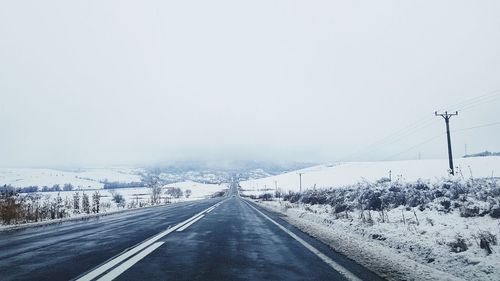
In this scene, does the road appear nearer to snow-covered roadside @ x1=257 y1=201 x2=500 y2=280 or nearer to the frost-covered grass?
snow-covered roadside @ x1=257 y1=201 x2=500 y2=280

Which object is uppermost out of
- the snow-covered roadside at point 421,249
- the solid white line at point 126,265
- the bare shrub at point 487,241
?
the solid white line at point 126,265

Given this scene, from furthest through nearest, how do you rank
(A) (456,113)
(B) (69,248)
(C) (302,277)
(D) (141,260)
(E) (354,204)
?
1. (A) (456,113)
2. (E) (354,204)
3. (B) (69,248)
4. (D) (141,260)
5. (C) (302,277)

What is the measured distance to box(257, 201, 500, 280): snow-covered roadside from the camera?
22.5 feet

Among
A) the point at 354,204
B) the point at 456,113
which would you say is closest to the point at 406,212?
the point at 354,204

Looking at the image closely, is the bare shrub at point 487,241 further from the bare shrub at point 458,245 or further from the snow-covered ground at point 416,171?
the snow-covered ground at point 416,171

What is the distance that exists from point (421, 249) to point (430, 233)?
2.18 metres

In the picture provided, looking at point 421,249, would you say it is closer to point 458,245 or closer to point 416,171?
point 458,245

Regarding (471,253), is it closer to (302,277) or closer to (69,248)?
(302,277)

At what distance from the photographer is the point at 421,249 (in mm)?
9109

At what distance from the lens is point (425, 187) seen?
20516mm

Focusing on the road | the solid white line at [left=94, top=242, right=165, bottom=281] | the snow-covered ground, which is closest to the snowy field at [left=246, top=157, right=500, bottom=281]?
the road

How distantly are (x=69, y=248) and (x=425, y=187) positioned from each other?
1780 centimetres

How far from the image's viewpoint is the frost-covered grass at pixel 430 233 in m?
7.23

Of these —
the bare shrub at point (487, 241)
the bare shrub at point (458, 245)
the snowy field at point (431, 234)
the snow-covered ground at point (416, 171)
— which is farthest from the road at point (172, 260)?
the snow-covered ground at point (416, 171)
